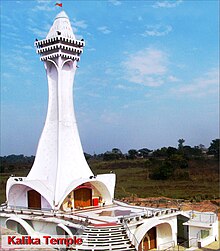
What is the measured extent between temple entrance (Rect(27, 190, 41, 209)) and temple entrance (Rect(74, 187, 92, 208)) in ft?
6.62

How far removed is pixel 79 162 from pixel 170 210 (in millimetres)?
5710

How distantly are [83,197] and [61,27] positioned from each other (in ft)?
33.2

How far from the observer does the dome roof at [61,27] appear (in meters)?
20.7

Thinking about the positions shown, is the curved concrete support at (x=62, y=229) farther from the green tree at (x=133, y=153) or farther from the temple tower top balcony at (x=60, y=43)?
the green tree at (x=133, y=153)

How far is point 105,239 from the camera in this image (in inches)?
546

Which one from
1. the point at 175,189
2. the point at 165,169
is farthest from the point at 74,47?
the point at 165,169

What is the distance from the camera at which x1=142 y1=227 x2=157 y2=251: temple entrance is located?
16.7 metres

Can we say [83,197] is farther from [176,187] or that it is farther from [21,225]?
[176,187]

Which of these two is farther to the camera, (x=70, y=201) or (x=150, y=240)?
(x=70, y=201)

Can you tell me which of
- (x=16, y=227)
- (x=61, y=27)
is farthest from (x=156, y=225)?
(x=61, y=27)

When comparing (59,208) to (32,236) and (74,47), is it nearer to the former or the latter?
(32,236)

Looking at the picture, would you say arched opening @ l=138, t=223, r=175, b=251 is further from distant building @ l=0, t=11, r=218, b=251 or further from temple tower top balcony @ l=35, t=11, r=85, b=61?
temple tower top balcony @ l=35, t=11, r=85, b=61

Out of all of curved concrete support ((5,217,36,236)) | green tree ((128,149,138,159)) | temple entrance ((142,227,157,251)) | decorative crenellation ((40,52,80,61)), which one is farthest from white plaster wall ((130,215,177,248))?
green tree ((128,149,138,159))

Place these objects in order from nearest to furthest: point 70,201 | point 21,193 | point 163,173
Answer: point 70,201 < point 21,193 < point 163,173
